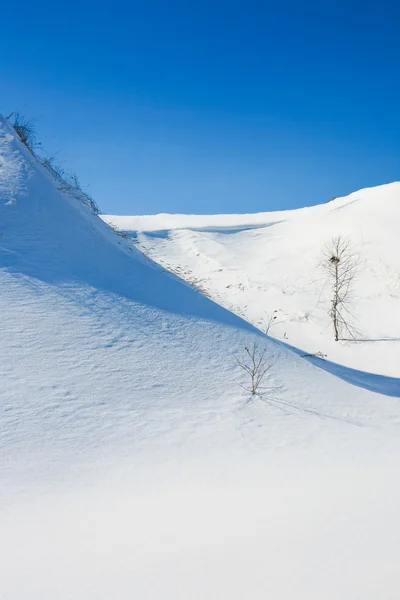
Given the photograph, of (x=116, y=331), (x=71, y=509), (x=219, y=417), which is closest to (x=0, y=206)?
(x=116, y=331)

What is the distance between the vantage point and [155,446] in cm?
482

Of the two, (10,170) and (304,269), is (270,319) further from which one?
(10,170)

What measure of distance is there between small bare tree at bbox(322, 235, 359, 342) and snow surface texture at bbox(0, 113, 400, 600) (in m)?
6.63

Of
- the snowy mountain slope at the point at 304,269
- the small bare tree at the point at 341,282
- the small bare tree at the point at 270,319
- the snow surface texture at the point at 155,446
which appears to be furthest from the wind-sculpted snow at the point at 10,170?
the small bare tree at the point at 341,282

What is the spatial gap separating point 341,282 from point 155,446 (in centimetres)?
1185

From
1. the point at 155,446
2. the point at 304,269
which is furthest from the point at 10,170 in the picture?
the point at 304,269

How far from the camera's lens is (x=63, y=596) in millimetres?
2656

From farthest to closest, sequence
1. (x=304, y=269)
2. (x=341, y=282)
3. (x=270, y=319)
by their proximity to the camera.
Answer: (x=304, y=269) → (x=341, y=282) → (x=270, y=319)

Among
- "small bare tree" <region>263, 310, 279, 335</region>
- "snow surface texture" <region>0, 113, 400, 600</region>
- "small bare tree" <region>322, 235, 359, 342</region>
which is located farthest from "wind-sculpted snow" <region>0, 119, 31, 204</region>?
A: "small bare tree" <region>322, 235, 359, 342</region>

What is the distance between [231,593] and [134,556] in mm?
713

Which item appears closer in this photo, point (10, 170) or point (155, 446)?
point (155, 446)

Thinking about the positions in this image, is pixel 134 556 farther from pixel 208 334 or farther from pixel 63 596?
pixel 208 334

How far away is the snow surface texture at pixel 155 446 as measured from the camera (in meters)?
2.94

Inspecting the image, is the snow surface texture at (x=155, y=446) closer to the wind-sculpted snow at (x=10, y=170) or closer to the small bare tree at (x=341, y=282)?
the wind-sculpted snow at (x=10, y=170)
